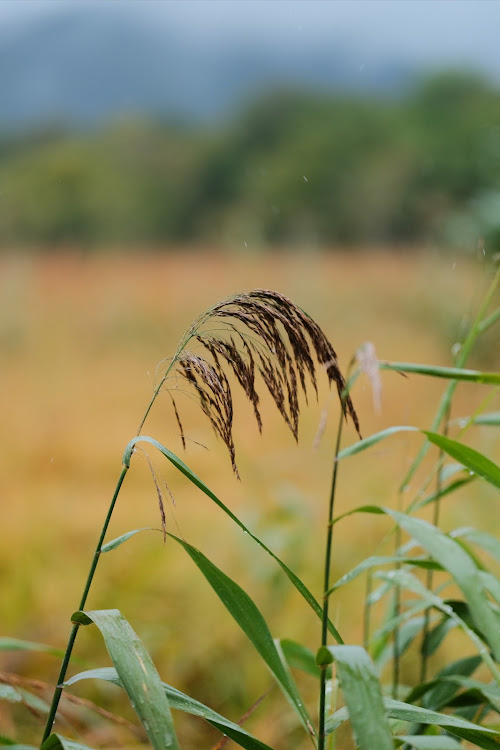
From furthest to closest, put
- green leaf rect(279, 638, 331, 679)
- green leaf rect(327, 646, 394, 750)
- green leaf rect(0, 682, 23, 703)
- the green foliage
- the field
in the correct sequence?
the green foliage < the field < green leaf rect(279, 638, 331, 679) < green leaf rect(0, 682, 23, 703) < green leaf rect(327, 646, 394, 750)

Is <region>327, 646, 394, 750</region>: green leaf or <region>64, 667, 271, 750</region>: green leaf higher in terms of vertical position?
<region>327, 646, 394, 750</region>: green leaf

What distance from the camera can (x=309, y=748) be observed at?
0.97 m

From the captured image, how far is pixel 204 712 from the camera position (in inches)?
13.6

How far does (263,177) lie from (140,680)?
7.70 feet

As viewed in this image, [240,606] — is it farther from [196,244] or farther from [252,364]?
[196,244]

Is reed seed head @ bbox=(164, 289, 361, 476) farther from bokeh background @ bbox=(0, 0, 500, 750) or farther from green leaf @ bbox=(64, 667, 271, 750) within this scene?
bokeh background @ bbox=(0, 0, 500, 750)

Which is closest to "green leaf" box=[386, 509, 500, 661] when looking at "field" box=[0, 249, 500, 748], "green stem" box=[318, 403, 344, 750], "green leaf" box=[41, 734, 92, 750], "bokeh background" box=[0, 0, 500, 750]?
"green stem" box=[318, 403, 344, 750]

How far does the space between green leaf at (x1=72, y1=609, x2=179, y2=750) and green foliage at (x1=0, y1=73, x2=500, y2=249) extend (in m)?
2.00

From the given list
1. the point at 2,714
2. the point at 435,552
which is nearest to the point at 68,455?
the point at 2,714

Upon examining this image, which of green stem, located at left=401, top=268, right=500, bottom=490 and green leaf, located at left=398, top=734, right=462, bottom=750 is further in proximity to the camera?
green stem, located at left=401, top=268, right=500, bottom=490

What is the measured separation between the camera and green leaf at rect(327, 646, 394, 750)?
269mm

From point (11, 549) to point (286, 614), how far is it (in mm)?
680

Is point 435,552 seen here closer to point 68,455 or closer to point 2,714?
point 2,714

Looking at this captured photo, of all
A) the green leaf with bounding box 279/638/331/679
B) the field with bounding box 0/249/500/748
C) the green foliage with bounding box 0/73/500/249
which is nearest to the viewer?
the green leaf with bounding box 279/638/331/679
